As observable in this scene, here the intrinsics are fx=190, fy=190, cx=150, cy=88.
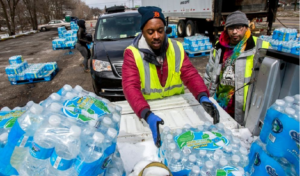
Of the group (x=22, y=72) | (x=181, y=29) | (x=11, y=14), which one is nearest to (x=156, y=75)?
(x=22, y=72)

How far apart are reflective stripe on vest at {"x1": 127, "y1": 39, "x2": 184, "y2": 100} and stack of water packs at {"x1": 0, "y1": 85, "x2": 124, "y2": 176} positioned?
904mm

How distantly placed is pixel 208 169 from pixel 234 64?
173 cm

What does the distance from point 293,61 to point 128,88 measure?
1.41 meters

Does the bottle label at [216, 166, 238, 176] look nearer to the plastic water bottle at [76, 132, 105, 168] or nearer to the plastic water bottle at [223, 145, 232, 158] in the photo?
the plastic water bottle at [223, 145, 232, 158]

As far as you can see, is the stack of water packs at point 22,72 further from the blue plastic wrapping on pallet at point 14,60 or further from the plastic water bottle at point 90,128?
the plastic water bottle at point 90,128

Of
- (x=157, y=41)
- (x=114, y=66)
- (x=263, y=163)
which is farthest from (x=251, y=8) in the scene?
(x=263, y=163)

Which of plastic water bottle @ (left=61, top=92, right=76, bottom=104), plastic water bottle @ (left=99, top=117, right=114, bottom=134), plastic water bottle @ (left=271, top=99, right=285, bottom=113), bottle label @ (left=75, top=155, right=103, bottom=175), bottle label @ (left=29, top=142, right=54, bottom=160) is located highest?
plastic water bottle @ (left=271, top=99, right=285, bottom=113)

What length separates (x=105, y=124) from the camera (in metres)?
1.37

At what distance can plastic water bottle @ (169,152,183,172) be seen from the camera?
53.2 inches

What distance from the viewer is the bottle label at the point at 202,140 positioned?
4.51 ft

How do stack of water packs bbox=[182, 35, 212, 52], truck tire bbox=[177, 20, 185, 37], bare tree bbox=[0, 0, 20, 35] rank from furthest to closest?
1. bare tree bbox=[0, 0, 20, 35]
2. truck tire bbox=[177, 20, 185, 37]
3. stack of water packs bbox=[182, 35, 212, 52]

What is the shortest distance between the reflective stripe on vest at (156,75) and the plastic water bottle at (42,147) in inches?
45.5

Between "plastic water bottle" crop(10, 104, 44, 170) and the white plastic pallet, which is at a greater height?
"plastic water bottle" crop(10, 104, 44, 170)

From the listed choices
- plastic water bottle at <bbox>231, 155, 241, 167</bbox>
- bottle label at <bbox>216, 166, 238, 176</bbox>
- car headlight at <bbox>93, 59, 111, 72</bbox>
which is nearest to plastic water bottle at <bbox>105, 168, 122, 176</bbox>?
bottle label at <bbox>216, 166, 238, 176</bbox>
